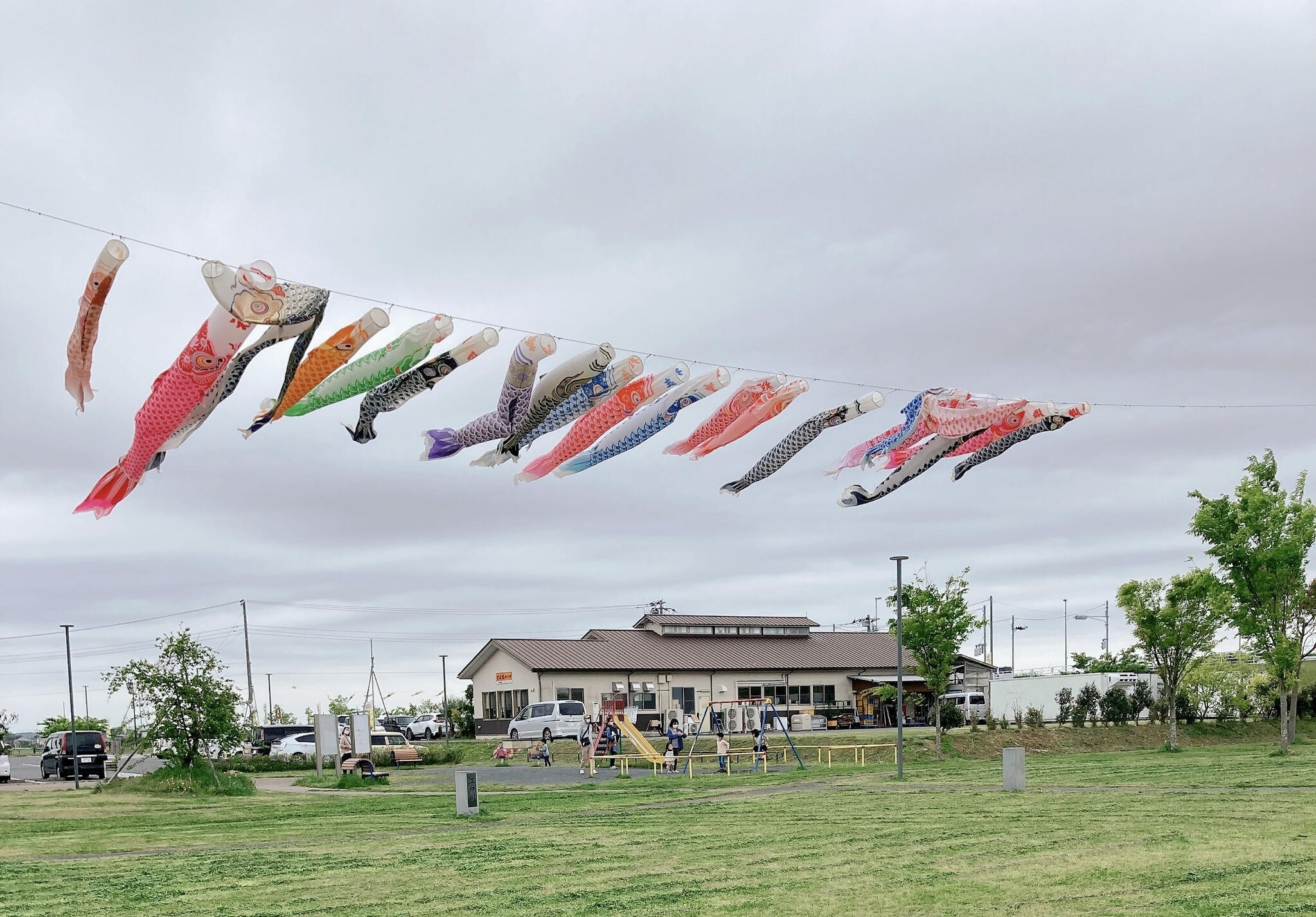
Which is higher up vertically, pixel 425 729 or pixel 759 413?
pixel 759 413

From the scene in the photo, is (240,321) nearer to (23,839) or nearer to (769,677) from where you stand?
(23,839)

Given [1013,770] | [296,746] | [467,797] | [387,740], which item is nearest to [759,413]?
[467,797]

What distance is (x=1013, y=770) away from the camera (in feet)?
71.5

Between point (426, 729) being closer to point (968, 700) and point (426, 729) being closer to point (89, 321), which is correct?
point (968, 700)

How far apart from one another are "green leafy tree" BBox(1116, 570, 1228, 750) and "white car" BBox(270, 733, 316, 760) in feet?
98.4

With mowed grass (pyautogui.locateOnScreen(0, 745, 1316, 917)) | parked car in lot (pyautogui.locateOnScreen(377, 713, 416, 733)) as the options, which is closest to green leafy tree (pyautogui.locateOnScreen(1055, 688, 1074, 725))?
mowed grass (pyautogui.locateOnScreen(0, 745, 1316, 917))

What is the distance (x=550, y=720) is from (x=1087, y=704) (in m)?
19.6

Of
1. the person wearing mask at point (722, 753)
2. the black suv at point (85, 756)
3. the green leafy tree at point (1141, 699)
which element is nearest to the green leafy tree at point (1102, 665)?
the green leafy tree at point (1141, 699)

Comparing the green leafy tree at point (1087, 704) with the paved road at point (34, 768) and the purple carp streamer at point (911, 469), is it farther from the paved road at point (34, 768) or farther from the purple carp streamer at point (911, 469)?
the paved road at point (34, 768)

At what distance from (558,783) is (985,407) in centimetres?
1782

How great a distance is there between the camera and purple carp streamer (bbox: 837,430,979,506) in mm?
16922

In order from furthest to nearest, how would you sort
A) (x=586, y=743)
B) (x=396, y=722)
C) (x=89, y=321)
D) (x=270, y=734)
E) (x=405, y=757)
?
(x=396, y=722) → (x=270, y=734) → (x=405, y=757) → (x=586, y=743) → (x=89, y=321)

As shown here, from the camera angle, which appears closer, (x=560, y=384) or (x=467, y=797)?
(x=560, y=384)

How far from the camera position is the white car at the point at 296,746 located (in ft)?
154
